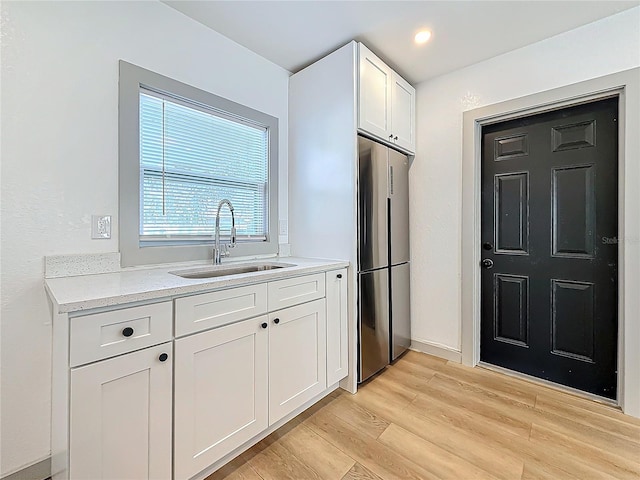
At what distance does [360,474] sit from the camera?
1.38m

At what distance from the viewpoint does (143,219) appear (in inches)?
69.5

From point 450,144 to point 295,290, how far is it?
6.37 ft

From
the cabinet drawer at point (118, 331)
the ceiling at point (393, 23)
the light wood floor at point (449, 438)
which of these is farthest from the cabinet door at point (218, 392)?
the ceiling at point (393, 23)

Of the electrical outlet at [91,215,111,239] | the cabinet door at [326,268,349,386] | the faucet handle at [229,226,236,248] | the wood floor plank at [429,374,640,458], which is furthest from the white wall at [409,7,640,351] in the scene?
the electrical outlet at [91,215,111,239]

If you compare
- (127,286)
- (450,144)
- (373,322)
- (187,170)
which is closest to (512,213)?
(450,144)

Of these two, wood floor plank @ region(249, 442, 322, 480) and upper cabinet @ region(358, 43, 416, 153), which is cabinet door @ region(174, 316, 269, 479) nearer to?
wood floor plank @ region(249, 442, 322, 480)

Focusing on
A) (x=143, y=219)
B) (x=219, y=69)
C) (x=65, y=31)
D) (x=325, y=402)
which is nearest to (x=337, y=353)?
(x=325, y=402)

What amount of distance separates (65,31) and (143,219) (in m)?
0.98

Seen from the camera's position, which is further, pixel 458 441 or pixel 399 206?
pixel 399 206

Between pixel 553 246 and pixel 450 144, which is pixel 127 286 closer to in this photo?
pixel 450 144

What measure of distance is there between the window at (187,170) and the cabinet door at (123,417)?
0.78 meters

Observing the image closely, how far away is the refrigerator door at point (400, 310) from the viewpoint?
251 cm

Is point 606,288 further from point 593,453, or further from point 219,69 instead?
point 219,69

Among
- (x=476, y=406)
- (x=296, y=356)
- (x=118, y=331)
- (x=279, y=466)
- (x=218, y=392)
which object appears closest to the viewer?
(x=118, y=331)
